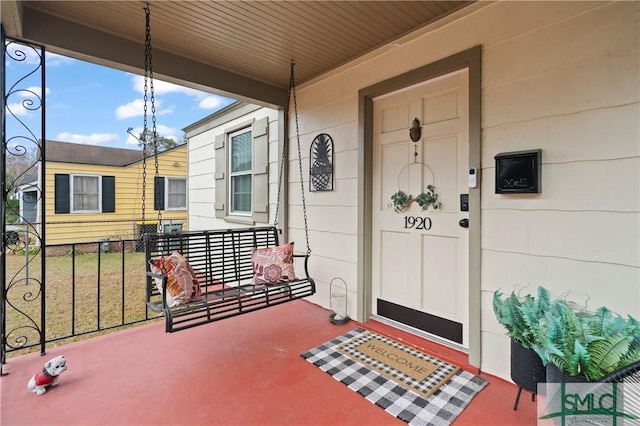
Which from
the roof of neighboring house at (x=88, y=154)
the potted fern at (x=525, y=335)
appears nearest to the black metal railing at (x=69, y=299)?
the potted fern at (x=525, y=335)

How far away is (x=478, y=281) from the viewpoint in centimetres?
200

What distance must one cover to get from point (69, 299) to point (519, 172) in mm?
5057

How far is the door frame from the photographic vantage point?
6.55 ft

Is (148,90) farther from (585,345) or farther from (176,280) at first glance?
(585,345)

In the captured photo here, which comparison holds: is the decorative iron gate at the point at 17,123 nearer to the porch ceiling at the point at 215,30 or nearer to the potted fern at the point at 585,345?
the porch ceiling at the point at 215,30

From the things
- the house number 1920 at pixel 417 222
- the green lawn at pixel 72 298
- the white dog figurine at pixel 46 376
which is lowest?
the green lawn at pixel 72 298

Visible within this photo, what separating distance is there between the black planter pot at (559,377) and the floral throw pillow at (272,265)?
6.06ft

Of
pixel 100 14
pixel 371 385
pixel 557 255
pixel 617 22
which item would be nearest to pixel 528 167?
pixel 557 255

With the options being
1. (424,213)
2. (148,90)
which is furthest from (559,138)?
(148,90)

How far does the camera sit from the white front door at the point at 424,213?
87.7 inches

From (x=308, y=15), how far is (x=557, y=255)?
89.0 inches

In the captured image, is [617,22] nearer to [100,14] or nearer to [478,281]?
[478,281]

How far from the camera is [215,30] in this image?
2.34 meters

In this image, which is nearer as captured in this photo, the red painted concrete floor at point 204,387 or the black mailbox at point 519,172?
the red painted concrete floor at point 204,387
